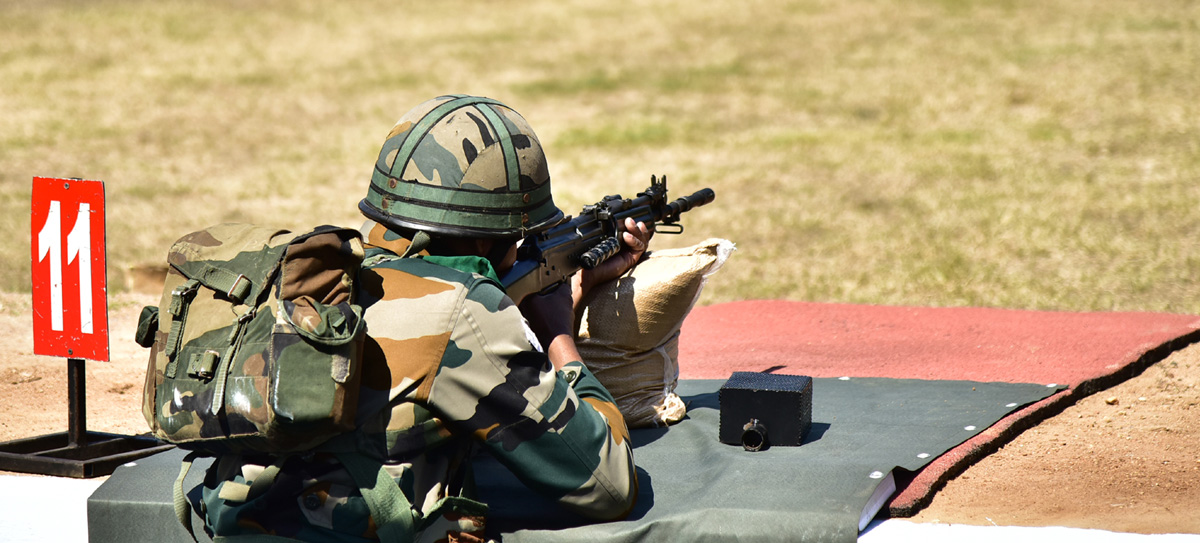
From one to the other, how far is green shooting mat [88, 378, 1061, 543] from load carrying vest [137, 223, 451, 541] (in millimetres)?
657

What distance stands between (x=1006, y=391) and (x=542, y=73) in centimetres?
1502

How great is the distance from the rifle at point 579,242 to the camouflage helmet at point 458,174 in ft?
1.14

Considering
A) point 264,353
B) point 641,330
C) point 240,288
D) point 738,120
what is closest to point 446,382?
point 264,353

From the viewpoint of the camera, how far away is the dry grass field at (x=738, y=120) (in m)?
10.3

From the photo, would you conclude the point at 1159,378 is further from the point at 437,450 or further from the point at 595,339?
the point at 437,450

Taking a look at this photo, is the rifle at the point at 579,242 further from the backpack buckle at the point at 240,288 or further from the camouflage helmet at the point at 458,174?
the backpack buckle at the point at 240,288

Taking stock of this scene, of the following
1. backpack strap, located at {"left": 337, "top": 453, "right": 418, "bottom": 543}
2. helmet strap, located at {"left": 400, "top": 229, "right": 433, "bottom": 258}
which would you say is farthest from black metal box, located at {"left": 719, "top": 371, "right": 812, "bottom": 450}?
backpack strap, located at {"left": 337, "top": 453, "right": 418, "bottom": 543}

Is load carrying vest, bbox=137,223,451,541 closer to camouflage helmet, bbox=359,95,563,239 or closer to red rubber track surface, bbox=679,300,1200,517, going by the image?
camouflage helmet, bbox=359,95,563,239

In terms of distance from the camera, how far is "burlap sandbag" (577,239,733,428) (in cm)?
441

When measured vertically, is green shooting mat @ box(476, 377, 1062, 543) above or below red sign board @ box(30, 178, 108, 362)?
below

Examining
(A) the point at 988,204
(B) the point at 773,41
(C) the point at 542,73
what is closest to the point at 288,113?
(C) the point at 542,73

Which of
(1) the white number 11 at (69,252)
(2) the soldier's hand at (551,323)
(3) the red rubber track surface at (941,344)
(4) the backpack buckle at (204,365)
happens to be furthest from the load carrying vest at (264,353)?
(3) the red rubber track surface at (941,344)

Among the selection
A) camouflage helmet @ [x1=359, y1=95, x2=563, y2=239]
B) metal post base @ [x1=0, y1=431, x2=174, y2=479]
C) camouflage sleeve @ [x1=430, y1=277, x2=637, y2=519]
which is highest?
camouflage helmet @ [x1=359, y1=95, x2=563, y2=239]

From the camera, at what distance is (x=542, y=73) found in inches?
759
